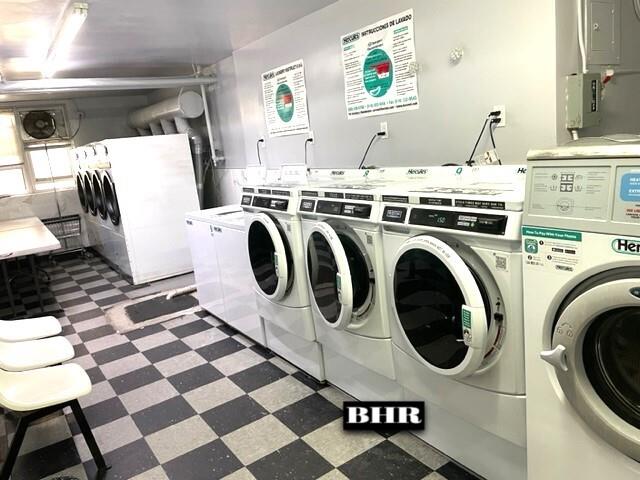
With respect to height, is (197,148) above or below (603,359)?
above

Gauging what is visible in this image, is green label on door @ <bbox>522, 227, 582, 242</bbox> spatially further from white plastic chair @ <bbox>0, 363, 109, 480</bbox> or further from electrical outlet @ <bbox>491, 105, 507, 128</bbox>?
white plastic chair @ <bbox>0, 363, 109, 480</bbox>

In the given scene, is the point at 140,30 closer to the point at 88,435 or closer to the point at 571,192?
the point at 88,435

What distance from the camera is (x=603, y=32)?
235cm

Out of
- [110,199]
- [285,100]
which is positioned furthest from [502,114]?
[110,199]

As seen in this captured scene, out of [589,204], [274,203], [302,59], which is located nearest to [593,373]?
[589,204]

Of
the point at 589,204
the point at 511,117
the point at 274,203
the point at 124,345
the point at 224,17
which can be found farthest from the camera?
the point at 124,345

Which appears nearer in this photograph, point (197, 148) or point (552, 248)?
point (552, 248)

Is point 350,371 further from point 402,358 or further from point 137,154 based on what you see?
point 137,154

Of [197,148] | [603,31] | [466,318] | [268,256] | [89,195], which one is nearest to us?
[466,318]

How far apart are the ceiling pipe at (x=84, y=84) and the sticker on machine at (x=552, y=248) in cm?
470

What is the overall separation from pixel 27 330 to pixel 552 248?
8.44ft

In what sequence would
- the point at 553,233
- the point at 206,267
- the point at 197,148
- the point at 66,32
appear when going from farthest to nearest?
the point at 197,148 < the point at 206,267 < the point at 66,32 < the point at 553,233

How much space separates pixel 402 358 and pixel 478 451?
482mm

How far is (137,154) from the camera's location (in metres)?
5.29
